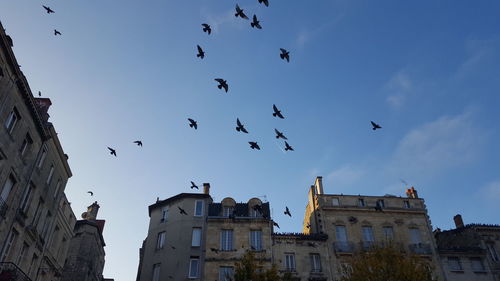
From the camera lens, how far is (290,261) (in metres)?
34.4

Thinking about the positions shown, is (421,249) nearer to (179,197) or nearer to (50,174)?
(179,197)

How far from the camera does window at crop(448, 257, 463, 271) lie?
35.8 meters

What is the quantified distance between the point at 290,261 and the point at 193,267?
7.97 meters

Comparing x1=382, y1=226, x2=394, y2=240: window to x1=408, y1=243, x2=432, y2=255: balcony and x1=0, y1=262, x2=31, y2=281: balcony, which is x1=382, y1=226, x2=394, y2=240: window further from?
x1=0, y1=262, x2=31, y2=281: balcony

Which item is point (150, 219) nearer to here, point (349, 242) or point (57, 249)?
point (57, 249)

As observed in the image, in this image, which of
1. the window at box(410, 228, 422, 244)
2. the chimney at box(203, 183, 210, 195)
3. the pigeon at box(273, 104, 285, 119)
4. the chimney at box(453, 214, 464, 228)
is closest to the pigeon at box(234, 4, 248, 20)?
the pigeon at box(273, 104, 285, 119)

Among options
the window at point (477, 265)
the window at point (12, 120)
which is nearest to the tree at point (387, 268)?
the window at point (477, 265)

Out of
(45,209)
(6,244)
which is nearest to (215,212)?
(45,209)

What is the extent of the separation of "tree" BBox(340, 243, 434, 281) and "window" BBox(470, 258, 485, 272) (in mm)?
14104

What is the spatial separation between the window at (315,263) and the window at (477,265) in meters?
13.6

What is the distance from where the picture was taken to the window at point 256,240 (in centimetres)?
3462

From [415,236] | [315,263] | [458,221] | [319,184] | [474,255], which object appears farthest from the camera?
[458,221]

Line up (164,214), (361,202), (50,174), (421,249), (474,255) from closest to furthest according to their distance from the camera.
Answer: (50,174)
(421,249)
(474,255)
(164,214)
(361,202)

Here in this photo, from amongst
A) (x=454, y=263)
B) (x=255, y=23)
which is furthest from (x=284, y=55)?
(x=454, y=263)
